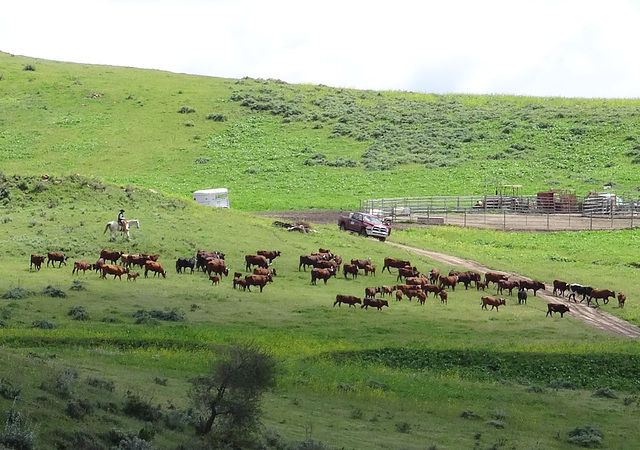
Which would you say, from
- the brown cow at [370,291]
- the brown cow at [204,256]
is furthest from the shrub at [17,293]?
the brown cow at [370,291]

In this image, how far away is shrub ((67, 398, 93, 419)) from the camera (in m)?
18.1

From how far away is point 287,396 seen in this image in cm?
2561

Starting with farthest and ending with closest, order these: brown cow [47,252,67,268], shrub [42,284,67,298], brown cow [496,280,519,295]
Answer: brown cow [496,280,519,295]
brown cow [47,252,67,268]
shrub [42,284,67,298]

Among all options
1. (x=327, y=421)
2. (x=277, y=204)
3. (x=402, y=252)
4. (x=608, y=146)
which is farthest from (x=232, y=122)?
(x=327, y=421)

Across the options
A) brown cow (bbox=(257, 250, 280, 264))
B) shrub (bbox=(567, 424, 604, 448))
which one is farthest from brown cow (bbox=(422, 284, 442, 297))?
shrub (bbox=(567, 424, 604, 448))

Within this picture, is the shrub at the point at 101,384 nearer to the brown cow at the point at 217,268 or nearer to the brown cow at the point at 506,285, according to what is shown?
the brown cow at the point at 217,268

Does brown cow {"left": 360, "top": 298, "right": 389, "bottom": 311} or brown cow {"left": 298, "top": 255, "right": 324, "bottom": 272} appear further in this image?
brown cow {"left": 298, "top": 255, "right": 324, "bottom": 272}

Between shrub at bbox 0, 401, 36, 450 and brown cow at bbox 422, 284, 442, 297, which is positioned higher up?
brown cow at bbox 422, 284, 442, 297

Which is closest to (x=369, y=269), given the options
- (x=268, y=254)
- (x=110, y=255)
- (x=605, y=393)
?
(x=268, y=254)

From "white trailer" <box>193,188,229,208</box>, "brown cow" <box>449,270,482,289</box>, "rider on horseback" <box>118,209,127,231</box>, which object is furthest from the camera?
"white trailer" <box>193,188,229,208</box>

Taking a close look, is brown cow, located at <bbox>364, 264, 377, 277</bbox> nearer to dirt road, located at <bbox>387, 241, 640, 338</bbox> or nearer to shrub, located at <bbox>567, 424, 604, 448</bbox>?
dirt road, located at <bbox>387, 241, 640, 338</bbox>

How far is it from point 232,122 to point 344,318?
3260 inches

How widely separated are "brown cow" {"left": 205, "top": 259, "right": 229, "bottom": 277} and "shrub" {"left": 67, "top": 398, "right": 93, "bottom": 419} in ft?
87.2

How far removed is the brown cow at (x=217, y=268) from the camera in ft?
150
